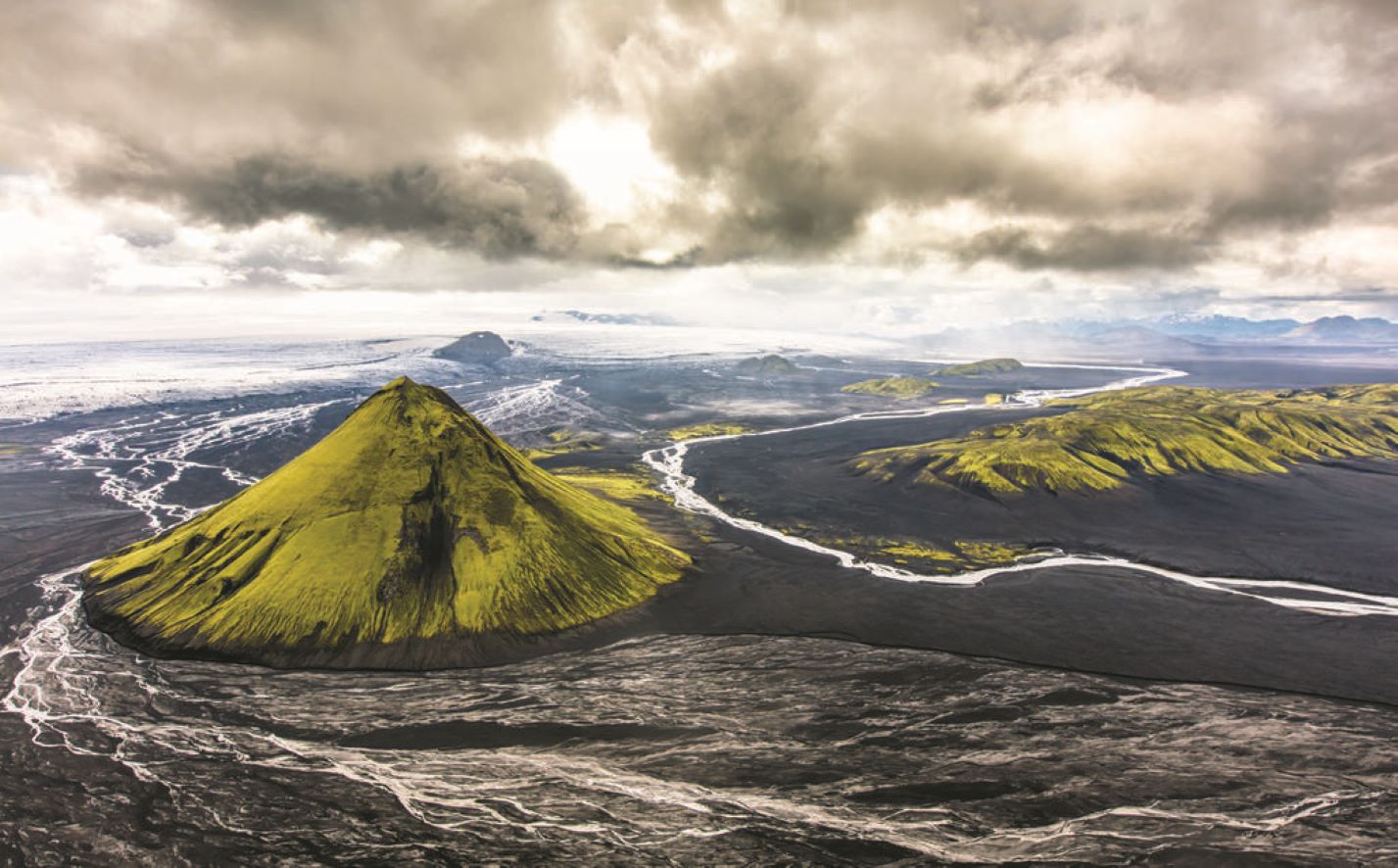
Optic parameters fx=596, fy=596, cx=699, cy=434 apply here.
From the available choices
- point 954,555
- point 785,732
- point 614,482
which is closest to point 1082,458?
point 954,555

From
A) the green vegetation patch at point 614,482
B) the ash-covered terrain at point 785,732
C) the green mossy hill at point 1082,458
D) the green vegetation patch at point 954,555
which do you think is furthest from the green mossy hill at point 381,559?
the green mossy hill at point 1082,458

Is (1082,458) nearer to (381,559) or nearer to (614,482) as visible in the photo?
(614,482)

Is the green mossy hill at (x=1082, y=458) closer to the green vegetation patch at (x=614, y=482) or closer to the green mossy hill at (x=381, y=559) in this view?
the green vegetation patch at (x=614, y=482)

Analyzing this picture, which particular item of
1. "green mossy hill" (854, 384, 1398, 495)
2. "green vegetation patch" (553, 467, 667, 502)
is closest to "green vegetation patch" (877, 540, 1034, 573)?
"green mossy hill" (854, 384, 1398, 495)

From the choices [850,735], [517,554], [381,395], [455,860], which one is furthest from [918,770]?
[381,395]

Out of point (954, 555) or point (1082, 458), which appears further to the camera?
point (1082, 458)

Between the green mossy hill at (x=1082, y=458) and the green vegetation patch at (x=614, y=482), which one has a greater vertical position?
the green mossy hill at (x=1082, y=458)

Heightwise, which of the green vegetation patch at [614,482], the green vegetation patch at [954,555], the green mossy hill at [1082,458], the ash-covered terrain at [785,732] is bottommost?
A: the ash-covered terrain at [785,732]

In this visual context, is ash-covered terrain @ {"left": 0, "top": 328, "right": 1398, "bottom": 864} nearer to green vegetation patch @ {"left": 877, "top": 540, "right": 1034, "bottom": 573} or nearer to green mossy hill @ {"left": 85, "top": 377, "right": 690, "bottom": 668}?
green vegetation patch @ {"left": 877, "top": 540, "right": 1034, "bottom": 573}
